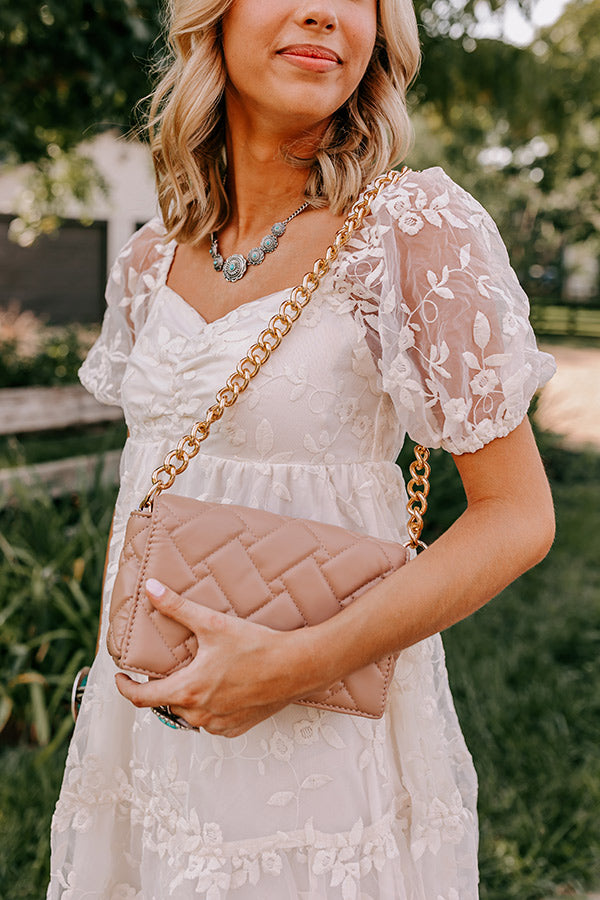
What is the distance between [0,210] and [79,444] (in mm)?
6103

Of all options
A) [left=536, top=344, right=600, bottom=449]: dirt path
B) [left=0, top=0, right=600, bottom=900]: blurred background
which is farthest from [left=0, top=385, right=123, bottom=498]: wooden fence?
[left=536, top=344, right=600, bottom=449]: dirt path

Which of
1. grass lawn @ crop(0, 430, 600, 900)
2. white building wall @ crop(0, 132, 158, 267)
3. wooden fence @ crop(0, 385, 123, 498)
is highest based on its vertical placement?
wooden fence @ crop(0, 385, 123, 498)

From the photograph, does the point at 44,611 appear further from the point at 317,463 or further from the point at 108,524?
the point at 317,463

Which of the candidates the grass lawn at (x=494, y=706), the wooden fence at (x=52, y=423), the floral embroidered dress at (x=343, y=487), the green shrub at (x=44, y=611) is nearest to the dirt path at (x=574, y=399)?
the grass lawn at (x=494, y=706)

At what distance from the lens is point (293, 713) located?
126 centimetres

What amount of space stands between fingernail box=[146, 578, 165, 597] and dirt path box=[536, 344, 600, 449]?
16.1ft

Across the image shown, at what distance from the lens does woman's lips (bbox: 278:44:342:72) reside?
1.28 metres

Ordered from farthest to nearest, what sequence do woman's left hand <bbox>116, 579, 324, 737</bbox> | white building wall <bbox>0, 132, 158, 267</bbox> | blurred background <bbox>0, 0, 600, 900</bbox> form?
1. white building wall <bbox>0, 132, 158, 267</bbox>
2. blurred background <bbox>0, 0, 600, 900</bbox>
3. woman's left hand <bbox>116, 579, 324, 737</bbox>

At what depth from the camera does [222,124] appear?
166 centimetres

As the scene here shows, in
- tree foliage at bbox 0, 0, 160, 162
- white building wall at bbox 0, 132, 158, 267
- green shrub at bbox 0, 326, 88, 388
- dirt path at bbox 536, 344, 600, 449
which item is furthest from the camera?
white building wall at bbox 0, 132, 158, 267

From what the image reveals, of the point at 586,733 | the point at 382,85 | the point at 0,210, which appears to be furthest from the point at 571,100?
the point at 0,210

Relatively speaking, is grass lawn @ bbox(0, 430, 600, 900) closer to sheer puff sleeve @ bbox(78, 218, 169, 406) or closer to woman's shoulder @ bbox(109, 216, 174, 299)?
sheer puff sleeve @ bbox(78, 218, 169, 406)

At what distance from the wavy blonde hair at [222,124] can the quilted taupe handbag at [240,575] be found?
55 centimetres

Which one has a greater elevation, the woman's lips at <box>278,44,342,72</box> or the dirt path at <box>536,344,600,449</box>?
the woman's lips at <box>278,44,342,72</box>
